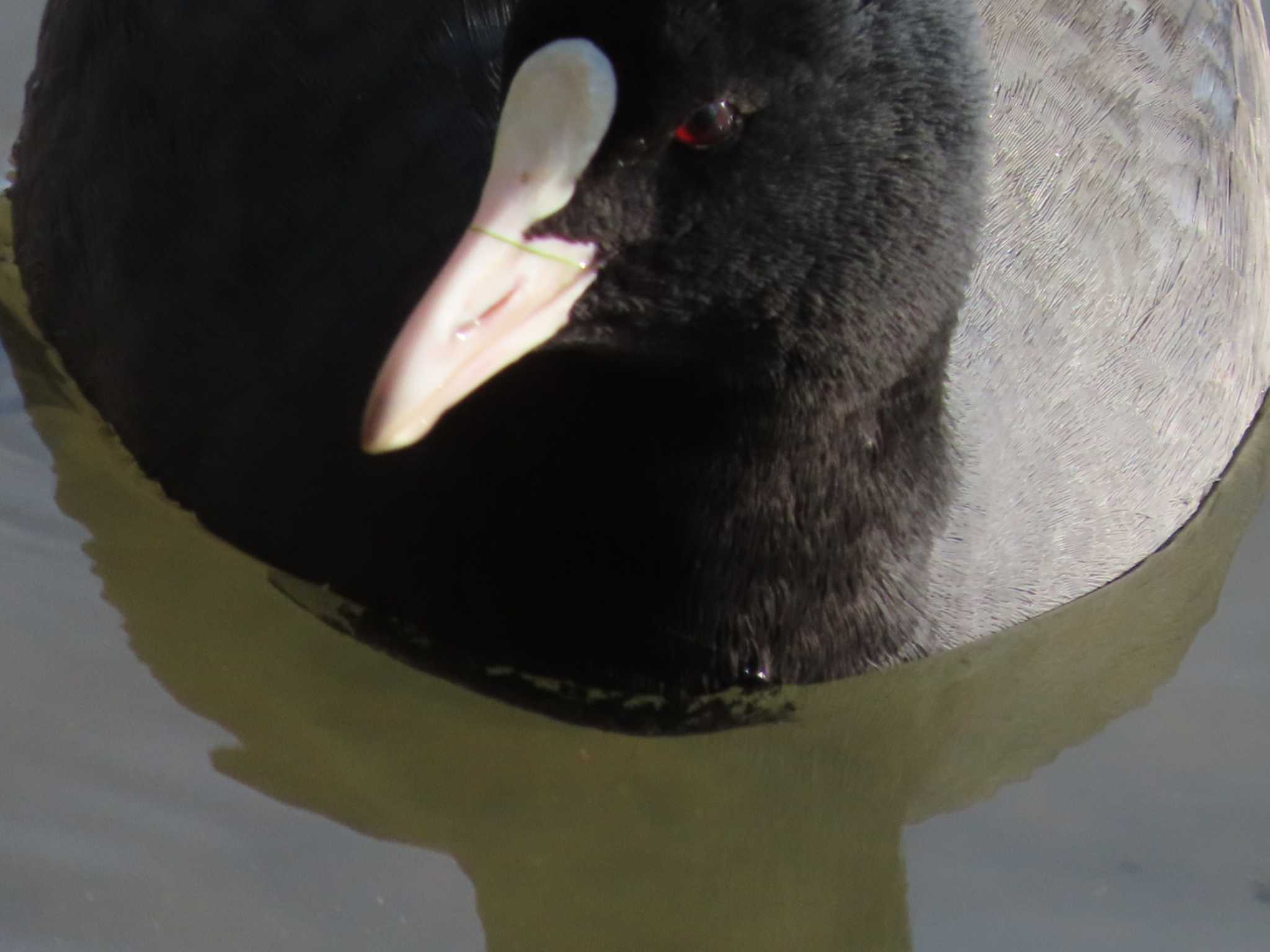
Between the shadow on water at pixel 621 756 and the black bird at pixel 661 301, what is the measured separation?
0.38 feet

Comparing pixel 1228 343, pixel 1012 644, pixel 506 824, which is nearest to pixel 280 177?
pixel 506 824

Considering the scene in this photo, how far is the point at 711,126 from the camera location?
2.96 m

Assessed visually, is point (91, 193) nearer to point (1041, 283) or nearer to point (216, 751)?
point (216, 751)

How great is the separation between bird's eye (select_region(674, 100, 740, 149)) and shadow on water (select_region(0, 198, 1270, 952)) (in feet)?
3.12

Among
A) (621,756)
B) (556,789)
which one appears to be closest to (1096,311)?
(621,756)

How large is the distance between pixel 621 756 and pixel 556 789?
0.35 feet

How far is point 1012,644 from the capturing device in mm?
3803

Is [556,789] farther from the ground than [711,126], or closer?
closer

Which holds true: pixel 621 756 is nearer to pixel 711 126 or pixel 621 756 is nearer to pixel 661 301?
pixel 661 301

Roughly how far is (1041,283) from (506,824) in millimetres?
1173

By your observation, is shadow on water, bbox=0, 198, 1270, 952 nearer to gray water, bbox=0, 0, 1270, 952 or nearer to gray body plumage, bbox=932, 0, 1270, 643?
gray water, bbox=0, 0, 1270, 952

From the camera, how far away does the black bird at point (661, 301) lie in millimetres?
2967

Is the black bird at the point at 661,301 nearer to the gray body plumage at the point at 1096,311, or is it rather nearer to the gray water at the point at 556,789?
the gray body plumage at the point at 1096,311

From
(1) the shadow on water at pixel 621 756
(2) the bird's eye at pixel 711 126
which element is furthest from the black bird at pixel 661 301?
(1) the shadow on water at pixel 621 756
